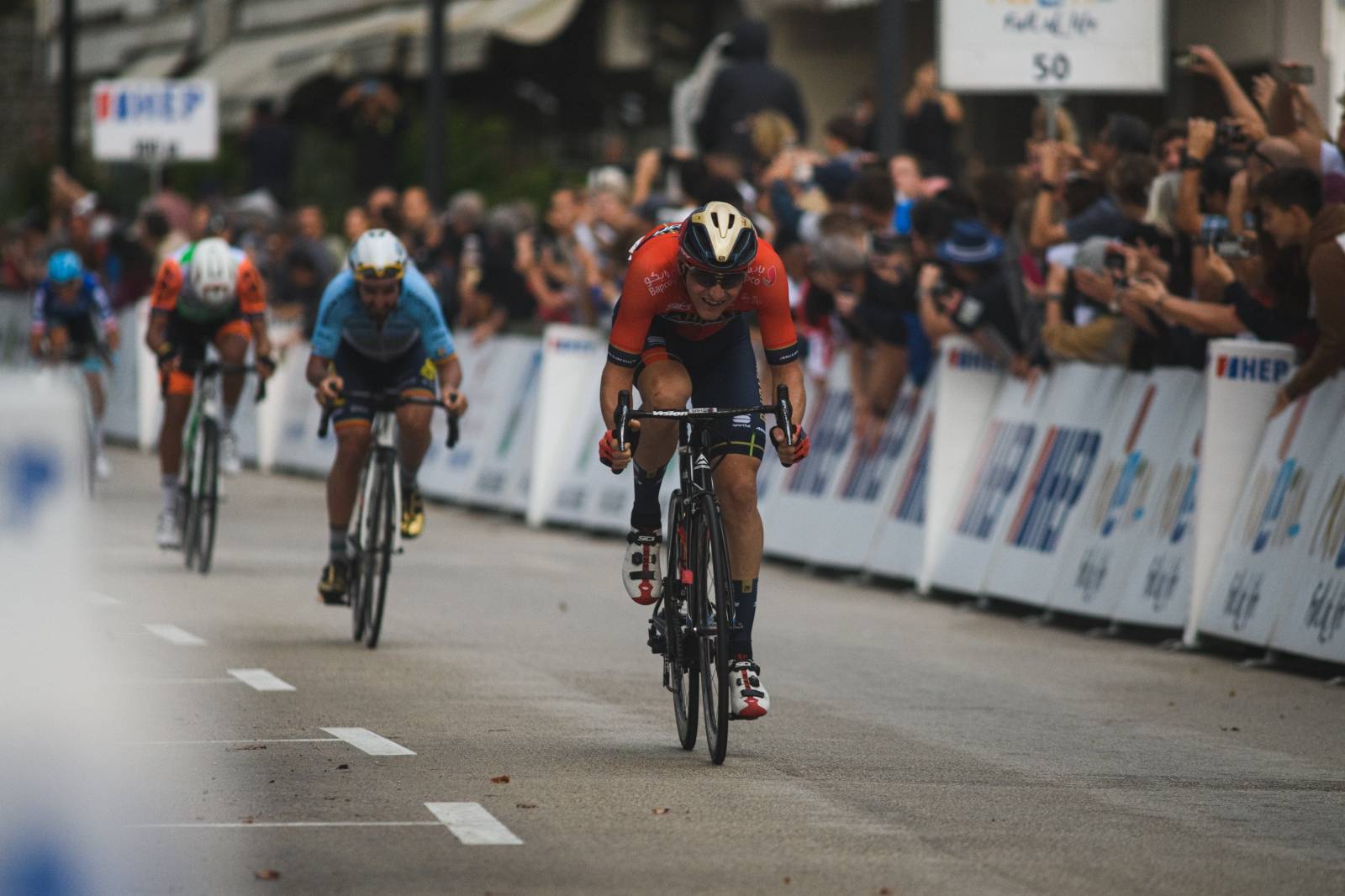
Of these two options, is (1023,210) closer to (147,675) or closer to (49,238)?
(147,675)

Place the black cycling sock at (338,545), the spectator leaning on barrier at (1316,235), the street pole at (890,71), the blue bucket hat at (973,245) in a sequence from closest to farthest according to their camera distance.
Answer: the spectator leaning on barrier at (1316,235), the black cycling sock at (338,545), the blue bucket hat at (973,245), the street pole at (890,71)

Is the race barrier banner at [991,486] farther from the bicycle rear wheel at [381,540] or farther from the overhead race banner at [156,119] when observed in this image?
the overhead race banner at [156,119]

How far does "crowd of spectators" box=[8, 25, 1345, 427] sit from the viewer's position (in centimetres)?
1270

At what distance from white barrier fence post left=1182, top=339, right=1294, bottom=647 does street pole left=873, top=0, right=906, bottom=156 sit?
5.22 metres

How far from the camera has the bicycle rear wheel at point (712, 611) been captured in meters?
9.16

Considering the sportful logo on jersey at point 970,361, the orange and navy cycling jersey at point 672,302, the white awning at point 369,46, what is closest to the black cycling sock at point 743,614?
the orange and navy cycling jersey at point 672,302

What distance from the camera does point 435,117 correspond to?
86.5 ft

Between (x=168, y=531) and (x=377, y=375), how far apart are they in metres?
4.09

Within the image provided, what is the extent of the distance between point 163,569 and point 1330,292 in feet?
25.9

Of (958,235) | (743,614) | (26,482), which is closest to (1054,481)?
(958,235)

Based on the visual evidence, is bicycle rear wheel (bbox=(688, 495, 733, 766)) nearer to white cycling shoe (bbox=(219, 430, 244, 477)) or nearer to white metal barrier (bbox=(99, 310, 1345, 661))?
white metal barrier (bbox=(99, 310, 1345, 661))

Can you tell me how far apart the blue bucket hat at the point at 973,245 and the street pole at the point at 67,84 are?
2549cm

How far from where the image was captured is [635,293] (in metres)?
9.50

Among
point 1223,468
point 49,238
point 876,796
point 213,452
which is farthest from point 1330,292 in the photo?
point 49,238
